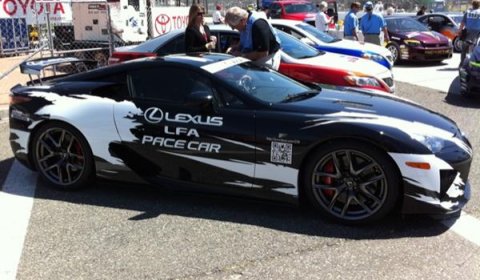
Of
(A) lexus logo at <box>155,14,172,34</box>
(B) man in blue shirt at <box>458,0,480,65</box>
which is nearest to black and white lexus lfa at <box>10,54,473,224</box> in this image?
(B) man in blue shirt at <box>458,0,480,65</box>

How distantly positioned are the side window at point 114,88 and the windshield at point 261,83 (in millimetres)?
879

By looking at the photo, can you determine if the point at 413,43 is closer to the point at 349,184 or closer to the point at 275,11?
the point at 275,11

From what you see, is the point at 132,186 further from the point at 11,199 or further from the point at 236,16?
the point at 236,16

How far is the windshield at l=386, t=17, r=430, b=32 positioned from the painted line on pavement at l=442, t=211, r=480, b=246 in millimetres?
11626

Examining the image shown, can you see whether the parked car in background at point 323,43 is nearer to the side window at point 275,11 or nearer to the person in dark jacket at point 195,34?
the person in dark jacket at point 195,34

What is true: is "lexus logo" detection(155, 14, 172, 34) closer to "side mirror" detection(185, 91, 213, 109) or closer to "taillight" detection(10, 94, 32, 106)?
"taillight" detection(10, 94, 32, 106)

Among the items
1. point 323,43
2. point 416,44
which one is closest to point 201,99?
point 323,43

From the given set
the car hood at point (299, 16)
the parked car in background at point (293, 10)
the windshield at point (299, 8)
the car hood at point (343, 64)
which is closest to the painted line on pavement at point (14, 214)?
the car hood at point (343, 64)

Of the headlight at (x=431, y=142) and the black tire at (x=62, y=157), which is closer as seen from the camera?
the headlight at (x=431, y=142)

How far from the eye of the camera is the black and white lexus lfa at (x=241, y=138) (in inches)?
154

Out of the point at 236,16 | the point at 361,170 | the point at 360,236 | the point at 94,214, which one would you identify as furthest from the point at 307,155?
the point at 236,16

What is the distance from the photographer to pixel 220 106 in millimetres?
4336

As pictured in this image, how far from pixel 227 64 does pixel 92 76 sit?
1.28m

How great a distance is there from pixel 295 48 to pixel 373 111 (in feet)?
13.6
